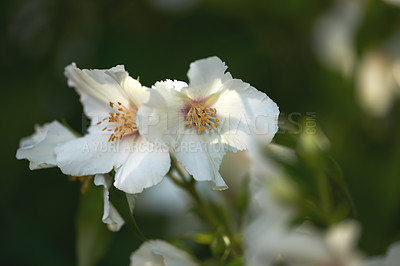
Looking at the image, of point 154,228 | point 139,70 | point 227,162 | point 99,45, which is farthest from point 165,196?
point 99,45

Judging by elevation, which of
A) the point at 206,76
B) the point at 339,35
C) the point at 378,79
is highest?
the point at 206,76

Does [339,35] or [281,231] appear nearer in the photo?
[281,231]

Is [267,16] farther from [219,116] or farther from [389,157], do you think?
[219,116]

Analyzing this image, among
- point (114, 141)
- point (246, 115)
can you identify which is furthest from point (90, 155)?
point (246, 115)

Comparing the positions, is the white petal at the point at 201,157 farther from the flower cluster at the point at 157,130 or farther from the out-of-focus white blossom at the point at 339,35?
the out-of-focus white blossom at the point at 339,35

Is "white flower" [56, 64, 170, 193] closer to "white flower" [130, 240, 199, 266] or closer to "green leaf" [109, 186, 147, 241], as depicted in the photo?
"green leaf" [109, 186, 147, 241]

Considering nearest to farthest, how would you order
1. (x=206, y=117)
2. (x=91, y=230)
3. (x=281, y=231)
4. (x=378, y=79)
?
(x=281, y=231) → (x=206, y=117) → (x=91, y=230) → (x=378, y=79)

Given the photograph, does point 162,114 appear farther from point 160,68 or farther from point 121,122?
point 160,68
